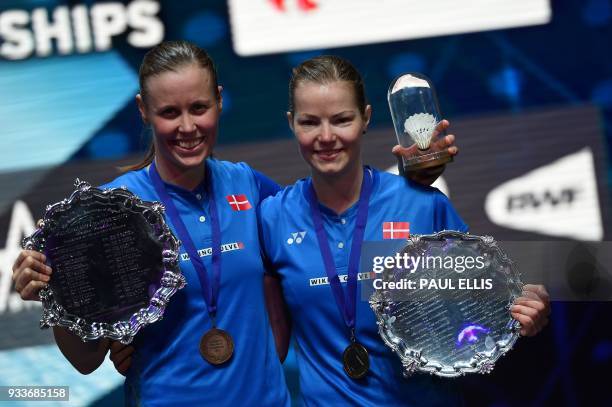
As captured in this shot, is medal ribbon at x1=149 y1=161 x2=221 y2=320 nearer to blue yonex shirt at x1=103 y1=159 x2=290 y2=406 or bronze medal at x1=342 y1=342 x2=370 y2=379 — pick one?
blue yonex shirt at x1=103 y1=159 x2=290 y2=406

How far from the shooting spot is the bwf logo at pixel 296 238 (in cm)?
297

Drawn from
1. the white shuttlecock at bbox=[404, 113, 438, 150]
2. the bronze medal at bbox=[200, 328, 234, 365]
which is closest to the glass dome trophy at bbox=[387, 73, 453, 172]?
the white shuttlecock at bbox=[404, 113, 438, 150]

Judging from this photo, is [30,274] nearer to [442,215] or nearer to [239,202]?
[239,202]

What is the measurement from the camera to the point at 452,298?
9.36 ft

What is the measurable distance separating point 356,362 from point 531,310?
527mm

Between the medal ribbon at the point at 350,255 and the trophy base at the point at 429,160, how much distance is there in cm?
15

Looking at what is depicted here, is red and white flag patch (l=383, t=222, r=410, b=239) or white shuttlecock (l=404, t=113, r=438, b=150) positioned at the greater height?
white shuttlecock (l=404, t=113, r=438, b=150)

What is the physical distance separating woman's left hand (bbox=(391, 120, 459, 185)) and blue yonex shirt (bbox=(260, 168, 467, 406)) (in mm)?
29

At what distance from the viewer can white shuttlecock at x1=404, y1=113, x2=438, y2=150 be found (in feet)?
9.84

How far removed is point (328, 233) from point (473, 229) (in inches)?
83.4

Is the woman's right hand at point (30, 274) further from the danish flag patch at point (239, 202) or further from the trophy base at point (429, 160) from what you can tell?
the trophy base at point (429, 160)

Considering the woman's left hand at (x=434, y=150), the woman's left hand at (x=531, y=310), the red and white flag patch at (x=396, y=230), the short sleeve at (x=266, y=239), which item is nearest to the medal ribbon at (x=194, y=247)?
the short sleeve at (x=266, y=239)

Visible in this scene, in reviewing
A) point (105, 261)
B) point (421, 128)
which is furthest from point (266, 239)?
point (421, 128)

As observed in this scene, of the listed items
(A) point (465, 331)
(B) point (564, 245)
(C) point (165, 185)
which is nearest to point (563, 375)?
(B) point (564, 245)
